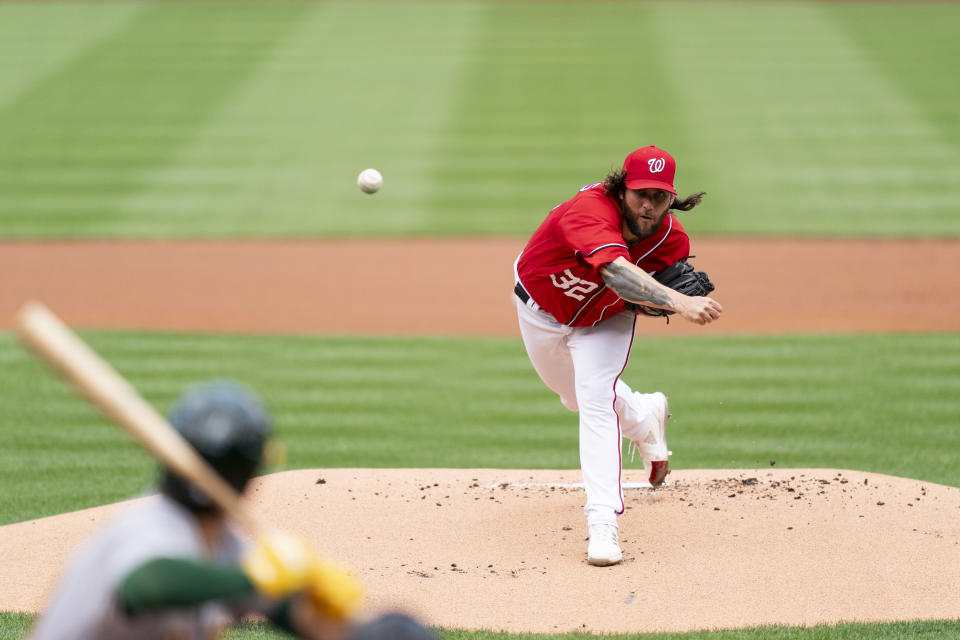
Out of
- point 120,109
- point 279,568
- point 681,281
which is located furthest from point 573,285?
point 120,109

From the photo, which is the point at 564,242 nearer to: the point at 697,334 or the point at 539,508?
the point at 539,508

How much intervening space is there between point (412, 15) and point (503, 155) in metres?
9.60

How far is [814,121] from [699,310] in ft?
53.4

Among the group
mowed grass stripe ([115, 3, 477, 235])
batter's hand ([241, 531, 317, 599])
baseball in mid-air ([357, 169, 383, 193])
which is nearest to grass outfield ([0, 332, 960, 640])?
baseball in mid-air ([357, 169, 383, 193])

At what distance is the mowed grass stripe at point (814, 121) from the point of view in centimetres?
1642

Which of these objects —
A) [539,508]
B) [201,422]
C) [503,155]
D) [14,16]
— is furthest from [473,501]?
[14,16]

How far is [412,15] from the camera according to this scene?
27203 mm

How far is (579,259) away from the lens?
549 cm

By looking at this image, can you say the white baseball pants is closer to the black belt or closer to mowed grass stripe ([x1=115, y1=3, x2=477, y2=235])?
the black belt

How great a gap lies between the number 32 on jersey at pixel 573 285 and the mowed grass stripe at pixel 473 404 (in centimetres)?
233

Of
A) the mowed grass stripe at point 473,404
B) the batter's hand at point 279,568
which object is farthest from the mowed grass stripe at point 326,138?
the batter's hand at point 279,568

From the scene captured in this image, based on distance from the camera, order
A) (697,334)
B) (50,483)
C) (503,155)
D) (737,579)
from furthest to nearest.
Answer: (503,155) → (697,334) → (50,483) → (737,579)

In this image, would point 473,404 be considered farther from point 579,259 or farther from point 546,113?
point 546,113

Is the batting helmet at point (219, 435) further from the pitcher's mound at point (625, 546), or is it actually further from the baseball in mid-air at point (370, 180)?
the baseball in mid-air at point (370, 180)
